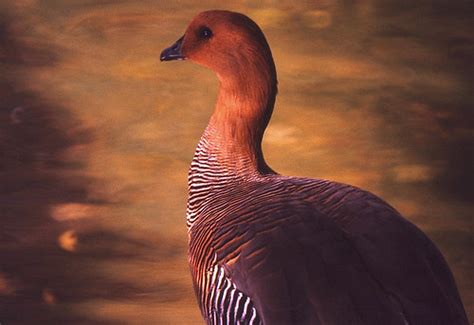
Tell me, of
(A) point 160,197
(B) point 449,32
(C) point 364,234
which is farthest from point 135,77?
(C) point 364,234

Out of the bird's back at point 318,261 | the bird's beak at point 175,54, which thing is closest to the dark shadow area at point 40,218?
the bird's beak at point 175,54

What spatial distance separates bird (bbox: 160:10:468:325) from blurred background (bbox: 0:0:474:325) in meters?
0.56

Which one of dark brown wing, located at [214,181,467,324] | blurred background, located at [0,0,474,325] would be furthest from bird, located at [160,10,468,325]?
blurred background, located at [0,0,474,325]

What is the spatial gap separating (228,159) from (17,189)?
2.68 ft

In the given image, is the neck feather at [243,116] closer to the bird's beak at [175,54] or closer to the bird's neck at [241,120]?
the bird's neck at [241,120]

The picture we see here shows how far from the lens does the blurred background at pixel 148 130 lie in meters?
2.24

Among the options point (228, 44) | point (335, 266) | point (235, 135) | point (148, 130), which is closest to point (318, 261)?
point (335, 266)

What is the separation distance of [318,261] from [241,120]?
390mm

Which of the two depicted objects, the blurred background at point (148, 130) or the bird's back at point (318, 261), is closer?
the bird's back at point (318, 261)

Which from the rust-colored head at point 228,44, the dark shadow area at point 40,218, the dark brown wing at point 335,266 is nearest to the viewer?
the dark brown wing at point 335,266

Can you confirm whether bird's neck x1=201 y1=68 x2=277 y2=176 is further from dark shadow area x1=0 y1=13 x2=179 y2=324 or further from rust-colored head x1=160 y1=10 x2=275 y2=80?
dark shadow area x1=0 y1=13 x2=179 y2=324

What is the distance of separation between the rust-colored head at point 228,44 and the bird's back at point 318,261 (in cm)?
24

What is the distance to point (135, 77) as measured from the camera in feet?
7.39

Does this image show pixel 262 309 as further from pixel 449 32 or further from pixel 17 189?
pixel 449 32
